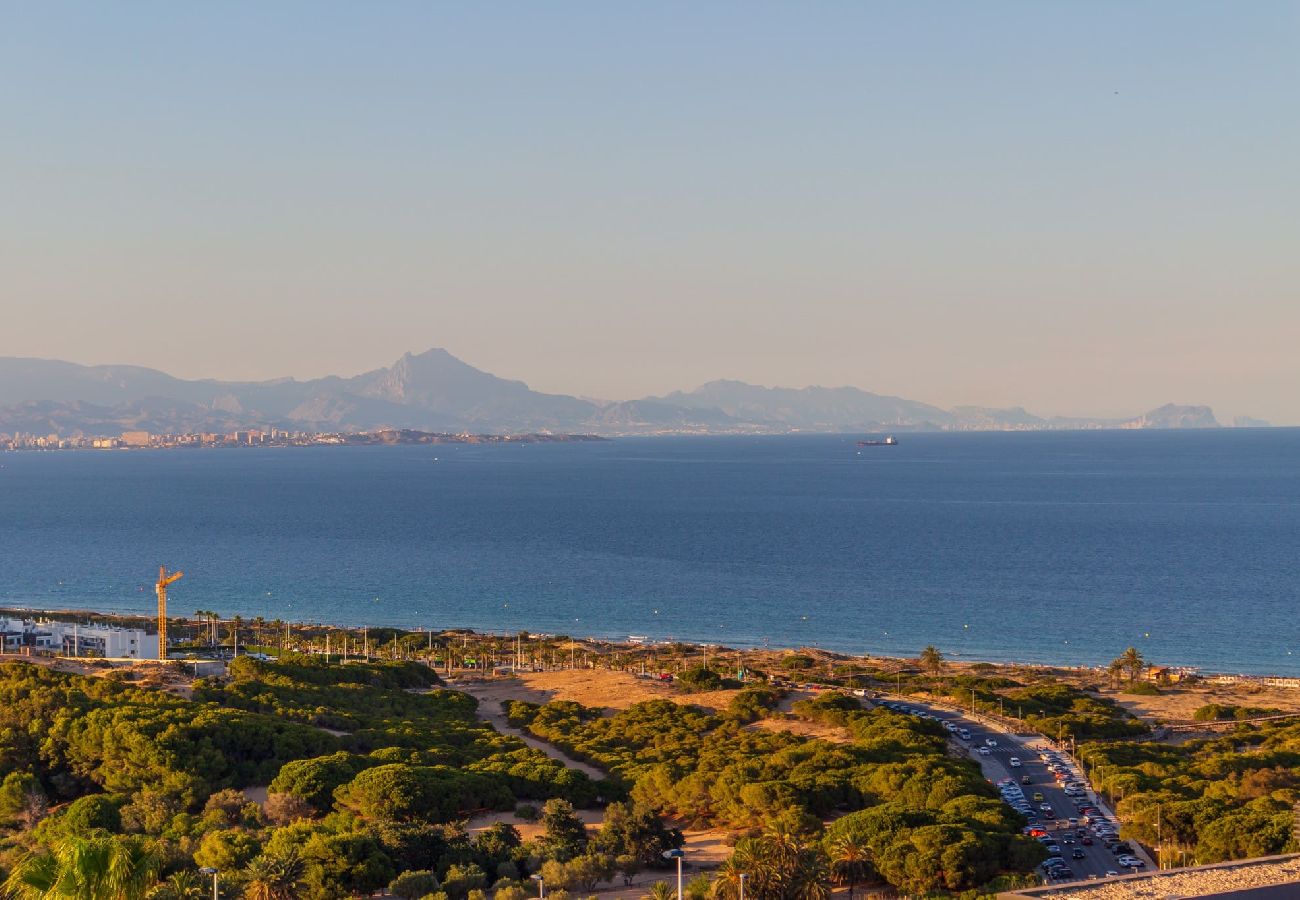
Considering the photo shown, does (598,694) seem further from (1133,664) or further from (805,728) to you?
(1133,664)

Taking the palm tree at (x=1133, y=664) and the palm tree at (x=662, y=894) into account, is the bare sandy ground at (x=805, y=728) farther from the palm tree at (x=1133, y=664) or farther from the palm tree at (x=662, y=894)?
the palm tree at (x=1133, y=664)

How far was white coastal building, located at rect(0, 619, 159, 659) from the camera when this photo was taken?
174 feet

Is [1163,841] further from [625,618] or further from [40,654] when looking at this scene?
[625,618]

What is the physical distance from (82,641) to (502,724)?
2647cm

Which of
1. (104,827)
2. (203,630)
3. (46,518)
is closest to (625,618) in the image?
(203,630)

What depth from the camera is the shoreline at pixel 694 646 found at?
5400 cm

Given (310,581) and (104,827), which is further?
(310,581)

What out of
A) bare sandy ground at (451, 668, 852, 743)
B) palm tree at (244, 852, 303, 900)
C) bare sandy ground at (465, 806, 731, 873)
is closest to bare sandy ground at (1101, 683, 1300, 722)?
bare sandy ground at (451, 668, 852, 743)

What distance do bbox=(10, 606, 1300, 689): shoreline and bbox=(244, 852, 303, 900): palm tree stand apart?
4261 centimetres

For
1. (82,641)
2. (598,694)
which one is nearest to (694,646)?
(598,694)

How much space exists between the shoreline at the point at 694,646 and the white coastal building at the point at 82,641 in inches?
204

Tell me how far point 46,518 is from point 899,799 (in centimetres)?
13308

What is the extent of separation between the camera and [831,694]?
40.5 metres

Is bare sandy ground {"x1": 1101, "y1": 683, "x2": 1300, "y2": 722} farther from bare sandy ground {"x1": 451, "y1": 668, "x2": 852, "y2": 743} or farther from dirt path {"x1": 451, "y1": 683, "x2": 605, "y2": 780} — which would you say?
dirt path {"x1": 451, "y1": 683, "x2": 605, "y2": 780}
